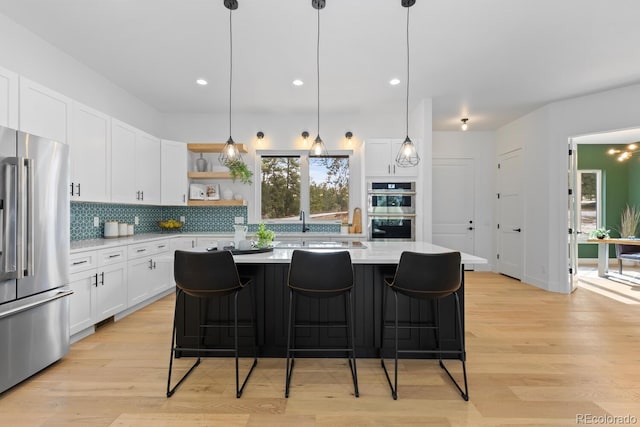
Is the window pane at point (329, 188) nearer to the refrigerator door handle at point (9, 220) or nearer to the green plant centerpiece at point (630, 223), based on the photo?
the refrigerator door handle at point (9, 220)

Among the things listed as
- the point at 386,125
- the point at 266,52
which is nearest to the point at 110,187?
the point at 266,52

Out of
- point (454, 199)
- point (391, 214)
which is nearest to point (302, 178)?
point (391, 214)

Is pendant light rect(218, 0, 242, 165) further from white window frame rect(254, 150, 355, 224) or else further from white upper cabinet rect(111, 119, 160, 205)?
white window frame rect(254, 150, 355, 224)

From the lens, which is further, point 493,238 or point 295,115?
point 493,238

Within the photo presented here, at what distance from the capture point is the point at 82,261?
9.32 ft

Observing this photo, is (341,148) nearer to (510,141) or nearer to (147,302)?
(510,141)

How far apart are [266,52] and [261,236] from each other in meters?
2.03

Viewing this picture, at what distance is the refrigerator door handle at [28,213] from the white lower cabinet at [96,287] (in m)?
0.61

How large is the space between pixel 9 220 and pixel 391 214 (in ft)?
13.2

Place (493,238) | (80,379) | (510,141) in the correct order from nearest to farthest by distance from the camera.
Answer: (80,379) < (510,141) < (493,238)

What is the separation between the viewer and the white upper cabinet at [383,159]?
4531 mm

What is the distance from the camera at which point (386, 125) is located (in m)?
5.20

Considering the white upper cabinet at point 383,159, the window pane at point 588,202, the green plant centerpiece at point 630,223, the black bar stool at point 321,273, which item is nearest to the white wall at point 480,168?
the white upper cabinet at point 383,159

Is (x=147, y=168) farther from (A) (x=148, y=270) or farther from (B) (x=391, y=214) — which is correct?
(B) (x=391, y=214)
